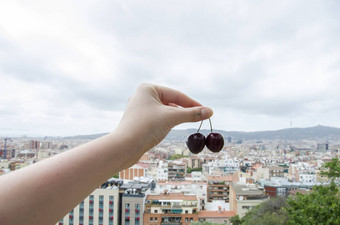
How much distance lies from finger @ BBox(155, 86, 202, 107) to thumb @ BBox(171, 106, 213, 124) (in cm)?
5

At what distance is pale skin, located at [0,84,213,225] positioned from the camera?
1.22ft

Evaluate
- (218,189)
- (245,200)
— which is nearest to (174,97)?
(245,200)

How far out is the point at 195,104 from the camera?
81 cm

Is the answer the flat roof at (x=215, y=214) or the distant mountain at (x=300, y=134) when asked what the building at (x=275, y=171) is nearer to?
the flat roof at (x=215, y=214)

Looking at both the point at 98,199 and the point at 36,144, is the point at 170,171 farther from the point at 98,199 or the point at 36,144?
the point at 36,144

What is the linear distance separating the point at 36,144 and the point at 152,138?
52.1 metres

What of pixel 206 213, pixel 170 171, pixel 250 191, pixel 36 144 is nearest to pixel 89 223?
pixel 206 213

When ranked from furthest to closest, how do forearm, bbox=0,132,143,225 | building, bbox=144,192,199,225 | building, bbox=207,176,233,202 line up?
1. building, bbox=207,176,233,202
2. building, bbox=144,192,199,225
3. forearm, bbox=0,132,143,225

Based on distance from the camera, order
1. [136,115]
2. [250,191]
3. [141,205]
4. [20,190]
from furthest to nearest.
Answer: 1. [250,191]
2. [141,205]
3. [136,115]
4. [20,190]

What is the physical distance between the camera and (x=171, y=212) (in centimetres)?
1585

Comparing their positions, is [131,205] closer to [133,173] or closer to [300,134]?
[133,173]

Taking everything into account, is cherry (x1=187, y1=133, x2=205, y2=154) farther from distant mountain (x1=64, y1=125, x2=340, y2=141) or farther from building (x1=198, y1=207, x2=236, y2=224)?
distant mountain (x1=64, y1=125, x2=340, y2=141)

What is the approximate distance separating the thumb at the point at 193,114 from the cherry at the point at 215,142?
16 cm

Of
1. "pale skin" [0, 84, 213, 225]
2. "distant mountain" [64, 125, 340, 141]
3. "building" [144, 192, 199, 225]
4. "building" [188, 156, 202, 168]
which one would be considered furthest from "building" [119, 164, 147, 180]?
"distant mountain" [64, 125, 340, 141]
